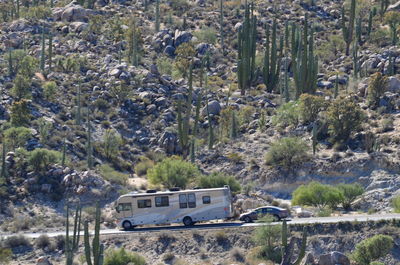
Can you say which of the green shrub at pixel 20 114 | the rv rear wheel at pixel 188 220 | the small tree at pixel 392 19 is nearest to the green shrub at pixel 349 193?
the rv rear wheel at pixel 188 220

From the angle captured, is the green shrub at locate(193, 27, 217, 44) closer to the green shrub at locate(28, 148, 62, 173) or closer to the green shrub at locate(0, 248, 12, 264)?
the green shrub at locate(28, 148, 62, 173)

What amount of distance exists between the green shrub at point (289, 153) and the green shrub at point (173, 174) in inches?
226

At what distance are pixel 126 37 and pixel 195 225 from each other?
3587 cm

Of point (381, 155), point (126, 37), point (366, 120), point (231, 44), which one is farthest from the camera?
point (231, 44)

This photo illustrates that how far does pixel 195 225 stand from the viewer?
50.8 m

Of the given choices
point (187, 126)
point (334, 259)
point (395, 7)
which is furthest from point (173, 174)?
point (395, 7)

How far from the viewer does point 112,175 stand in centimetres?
6266

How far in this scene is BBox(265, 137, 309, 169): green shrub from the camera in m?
62.3

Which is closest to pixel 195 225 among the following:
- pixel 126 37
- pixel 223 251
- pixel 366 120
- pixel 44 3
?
pixel 223 251

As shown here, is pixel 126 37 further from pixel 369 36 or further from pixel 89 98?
pixel 369 36

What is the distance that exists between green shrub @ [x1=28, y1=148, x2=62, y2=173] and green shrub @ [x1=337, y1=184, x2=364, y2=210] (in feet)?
58.2

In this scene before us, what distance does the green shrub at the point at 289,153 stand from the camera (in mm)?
62344

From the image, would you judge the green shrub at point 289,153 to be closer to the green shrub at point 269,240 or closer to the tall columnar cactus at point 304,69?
the tall columnar cactus at point 304,69

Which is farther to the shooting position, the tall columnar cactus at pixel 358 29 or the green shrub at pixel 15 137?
the tall columnar cactus at pixel 358 29
